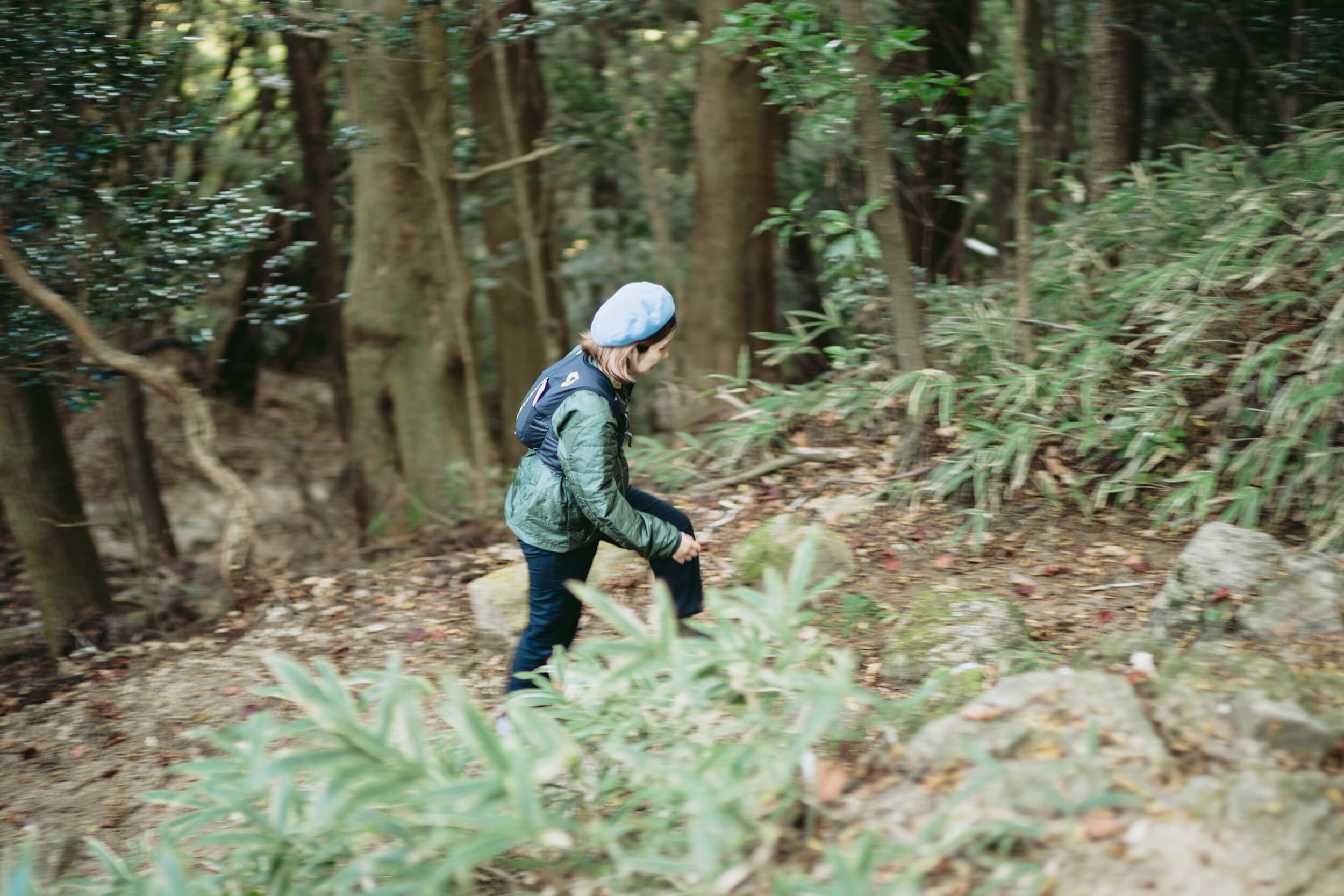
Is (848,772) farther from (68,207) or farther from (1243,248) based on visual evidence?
(68,207)

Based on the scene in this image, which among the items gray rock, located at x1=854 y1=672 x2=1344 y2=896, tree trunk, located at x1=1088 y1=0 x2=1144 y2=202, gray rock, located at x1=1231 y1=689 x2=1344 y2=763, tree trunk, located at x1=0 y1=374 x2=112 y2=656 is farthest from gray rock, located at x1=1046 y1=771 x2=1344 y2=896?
tree trunk, located at x1=0 y1=374 x2=112 y2=656

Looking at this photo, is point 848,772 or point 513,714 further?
point 848,772

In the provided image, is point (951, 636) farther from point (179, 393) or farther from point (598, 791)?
point (179, 393)

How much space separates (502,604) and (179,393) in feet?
7.51

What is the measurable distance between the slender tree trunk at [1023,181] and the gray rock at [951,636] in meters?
2.06

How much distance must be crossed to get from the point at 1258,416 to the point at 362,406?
5743 mm

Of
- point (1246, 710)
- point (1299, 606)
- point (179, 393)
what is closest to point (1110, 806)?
point (1246, 710)

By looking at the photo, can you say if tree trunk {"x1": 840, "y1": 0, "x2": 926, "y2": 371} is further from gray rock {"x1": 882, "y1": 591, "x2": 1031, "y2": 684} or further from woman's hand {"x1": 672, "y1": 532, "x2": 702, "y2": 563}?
woman's hand {"x1": 672, "y1": 532, "x2": 702, "y2": 563}

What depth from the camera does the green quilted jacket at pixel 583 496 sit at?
319cm

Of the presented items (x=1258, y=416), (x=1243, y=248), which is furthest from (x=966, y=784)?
(x=1243, y=248)

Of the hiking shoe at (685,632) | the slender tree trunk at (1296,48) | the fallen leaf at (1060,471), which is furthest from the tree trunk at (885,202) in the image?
the slender tree trunk at (1296,48)

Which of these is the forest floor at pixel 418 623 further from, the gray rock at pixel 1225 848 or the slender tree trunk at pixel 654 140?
the slender tree trunk at pixel 654 140

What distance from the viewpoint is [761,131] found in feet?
24.2

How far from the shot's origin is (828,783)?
2404mm
